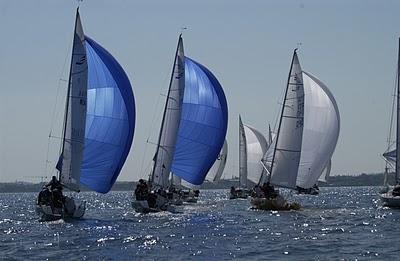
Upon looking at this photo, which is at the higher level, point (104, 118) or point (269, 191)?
point (104, 118)

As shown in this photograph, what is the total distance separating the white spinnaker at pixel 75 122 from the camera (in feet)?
111

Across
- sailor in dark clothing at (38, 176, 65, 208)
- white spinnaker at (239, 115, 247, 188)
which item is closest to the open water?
sailor in dark clothing at (38, 176, 65, 208)

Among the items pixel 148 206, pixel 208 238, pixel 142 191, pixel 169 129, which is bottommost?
pixel 208 238

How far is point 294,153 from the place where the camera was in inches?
1687

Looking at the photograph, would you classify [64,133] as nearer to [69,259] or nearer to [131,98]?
[131,98]

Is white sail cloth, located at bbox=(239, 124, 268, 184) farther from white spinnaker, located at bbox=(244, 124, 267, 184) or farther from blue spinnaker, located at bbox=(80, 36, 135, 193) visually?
blue spinnaker, located at bbox=(80, 36, 135, 193)

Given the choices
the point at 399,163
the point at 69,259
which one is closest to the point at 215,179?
the point at 399,163

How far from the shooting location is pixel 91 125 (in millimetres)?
34531

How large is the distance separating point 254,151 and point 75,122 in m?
45.8

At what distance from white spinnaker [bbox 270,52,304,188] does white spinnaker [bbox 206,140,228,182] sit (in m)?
32.3

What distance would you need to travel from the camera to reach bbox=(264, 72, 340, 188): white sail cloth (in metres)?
44.0

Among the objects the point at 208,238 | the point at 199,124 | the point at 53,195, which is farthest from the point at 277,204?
the point at 208,238

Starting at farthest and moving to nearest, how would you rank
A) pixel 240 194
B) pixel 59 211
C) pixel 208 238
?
pixel 240 194 < pixel 59 211 < pixel 208 238

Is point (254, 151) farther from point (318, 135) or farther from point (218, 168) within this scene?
point (318, 135)
